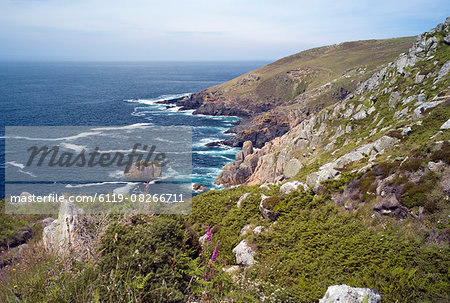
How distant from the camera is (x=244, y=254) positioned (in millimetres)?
10453

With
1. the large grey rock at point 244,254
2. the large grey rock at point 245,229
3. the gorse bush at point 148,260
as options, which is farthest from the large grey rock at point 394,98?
the gorse bush at point 148,260

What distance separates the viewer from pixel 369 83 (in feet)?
116

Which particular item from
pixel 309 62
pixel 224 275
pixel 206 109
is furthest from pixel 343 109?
pixel 309 62

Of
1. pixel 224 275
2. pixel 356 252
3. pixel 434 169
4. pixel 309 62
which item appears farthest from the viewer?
pixel 309 62

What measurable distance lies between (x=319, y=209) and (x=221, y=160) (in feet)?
141

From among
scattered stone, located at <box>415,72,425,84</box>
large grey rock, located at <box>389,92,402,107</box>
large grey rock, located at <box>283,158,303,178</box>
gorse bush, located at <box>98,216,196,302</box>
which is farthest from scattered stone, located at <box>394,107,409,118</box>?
gorse bush, located at <box>98,216,196,302</box>

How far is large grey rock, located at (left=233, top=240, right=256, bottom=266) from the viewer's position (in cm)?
1016

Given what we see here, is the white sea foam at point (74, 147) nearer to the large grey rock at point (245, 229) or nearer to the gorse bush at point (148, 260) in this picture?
the large grey rock at point (245, 229)

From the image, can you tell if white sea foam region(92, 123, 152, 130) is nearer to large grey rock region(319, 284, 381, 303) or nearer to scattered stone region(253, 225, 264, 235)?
scattered stone region(253, 225, 264, 235)

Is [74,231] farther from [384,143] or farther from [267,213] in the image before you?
[384,143]

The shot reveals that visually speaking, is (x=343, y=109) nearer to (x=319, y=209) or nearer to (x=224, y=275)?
(x=319, y=209)

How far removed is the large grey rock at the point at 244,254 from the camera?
10164mm

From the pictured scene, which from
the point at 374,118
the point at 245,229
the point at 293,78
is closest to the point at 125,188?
the point at 245,229

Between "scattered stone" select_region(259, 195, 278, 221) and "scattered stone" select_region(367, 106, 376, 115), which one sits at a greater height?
"scattered stone" select_region(367, 106, 376, 115)
